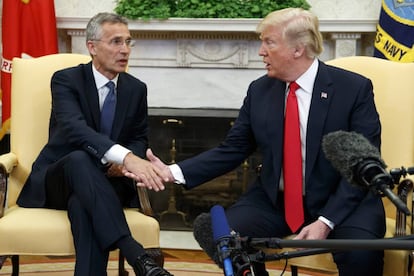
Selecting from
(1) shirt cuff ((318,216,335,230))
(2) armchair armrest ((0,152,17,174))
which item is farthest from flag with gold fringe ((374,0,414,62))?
(2) armchair armrest ((0,152,17,174))

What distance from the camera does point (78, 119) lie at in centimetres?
270

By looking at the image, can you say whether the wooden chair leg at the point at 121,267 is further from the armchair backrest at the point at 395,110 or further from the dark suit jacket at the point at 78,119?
the armchair backrest at the point at 395,110

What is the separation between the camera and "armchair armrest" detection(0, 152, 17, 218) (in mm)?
2607

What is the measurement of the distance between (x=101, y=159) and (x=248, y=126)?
1.92 feet

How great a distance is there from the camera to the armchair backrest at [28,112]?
2.94 m

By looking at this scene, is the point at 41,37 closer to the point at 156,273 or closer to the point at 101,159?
the point at 101,159

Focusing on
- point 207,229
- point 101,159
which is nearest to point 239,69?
point 101,159

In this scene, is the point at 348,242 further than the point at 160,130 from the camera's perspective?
No

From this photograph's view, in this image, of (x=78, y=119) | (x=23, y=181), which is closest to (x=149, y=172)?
(x=78, y=119)

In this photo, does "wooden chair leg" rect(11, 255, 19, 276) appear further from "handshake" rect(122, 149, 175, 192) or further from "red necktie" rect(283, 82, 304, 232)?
"red necktie" rect(283, 82, 304, 232)

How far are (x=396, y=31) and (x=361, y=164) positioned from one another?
3.32 metres

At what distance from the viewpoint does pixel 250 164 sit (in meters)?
4.50

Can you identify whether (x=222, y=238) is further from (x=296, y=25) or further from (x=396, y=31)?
(x=396, y=31)

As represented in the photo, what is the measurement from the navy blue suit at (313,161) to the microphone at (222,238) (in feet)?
3.61
